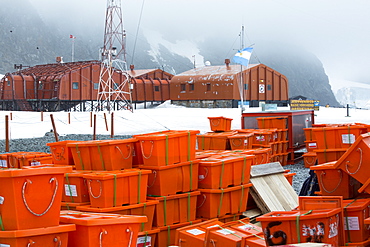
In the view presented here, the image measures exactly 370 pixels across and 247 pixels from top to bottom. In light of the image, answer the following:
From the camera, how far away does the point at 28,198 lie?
15.1 feet

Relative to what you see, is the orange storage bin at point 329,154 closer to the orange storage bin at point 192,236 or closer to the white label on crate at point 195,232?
the orange storage bin at point 192,236

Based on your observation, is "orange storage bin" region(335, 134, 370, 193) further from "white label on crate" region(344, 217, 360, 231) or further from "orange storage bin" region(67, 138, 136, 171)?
"orange storage bin" region(67, 138, 136, 171)

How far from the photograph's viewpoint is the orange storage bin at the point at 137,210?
7105mm

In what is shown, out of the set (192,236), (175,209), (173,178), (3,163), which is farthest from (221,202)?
(3,163)

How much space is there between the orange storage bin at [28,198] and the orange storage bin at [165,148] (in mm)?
3338

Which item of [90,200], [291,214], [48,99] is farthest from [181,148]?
[48,99]

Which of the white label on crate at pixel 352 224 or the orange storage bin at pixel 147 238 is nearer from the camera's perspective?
the white label on crate at pixel 352 224

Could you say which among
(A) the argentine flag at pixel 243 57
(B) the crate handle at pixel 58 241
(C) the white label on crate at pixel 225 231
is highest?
(A) the argentine flag at pixel 243 57

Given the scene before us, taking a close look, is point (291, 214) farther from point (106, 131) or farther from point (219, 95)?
point (219, 95)

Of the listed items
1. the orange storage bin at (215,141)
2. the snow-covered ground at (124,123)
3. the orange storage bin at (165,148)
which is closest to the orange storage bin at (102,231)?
the orange storage bin at (165,148)

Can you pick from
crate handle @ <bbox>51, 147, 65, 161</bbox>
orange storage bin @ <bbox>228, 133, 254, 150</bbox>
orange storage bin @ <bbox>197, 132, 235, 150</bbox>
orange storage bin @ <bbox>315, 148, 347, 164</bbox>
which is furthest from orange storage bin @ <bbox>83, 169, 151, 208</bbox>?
orange storage bin @ <bbox>228, 133, 254, 150</bbox>

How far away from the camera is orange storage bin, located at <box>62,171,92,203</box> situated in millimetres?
7555

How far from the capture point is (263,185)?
942cm

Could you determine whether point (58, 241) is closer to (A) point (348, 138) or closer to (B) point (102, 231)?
(B) point (102, 231)
